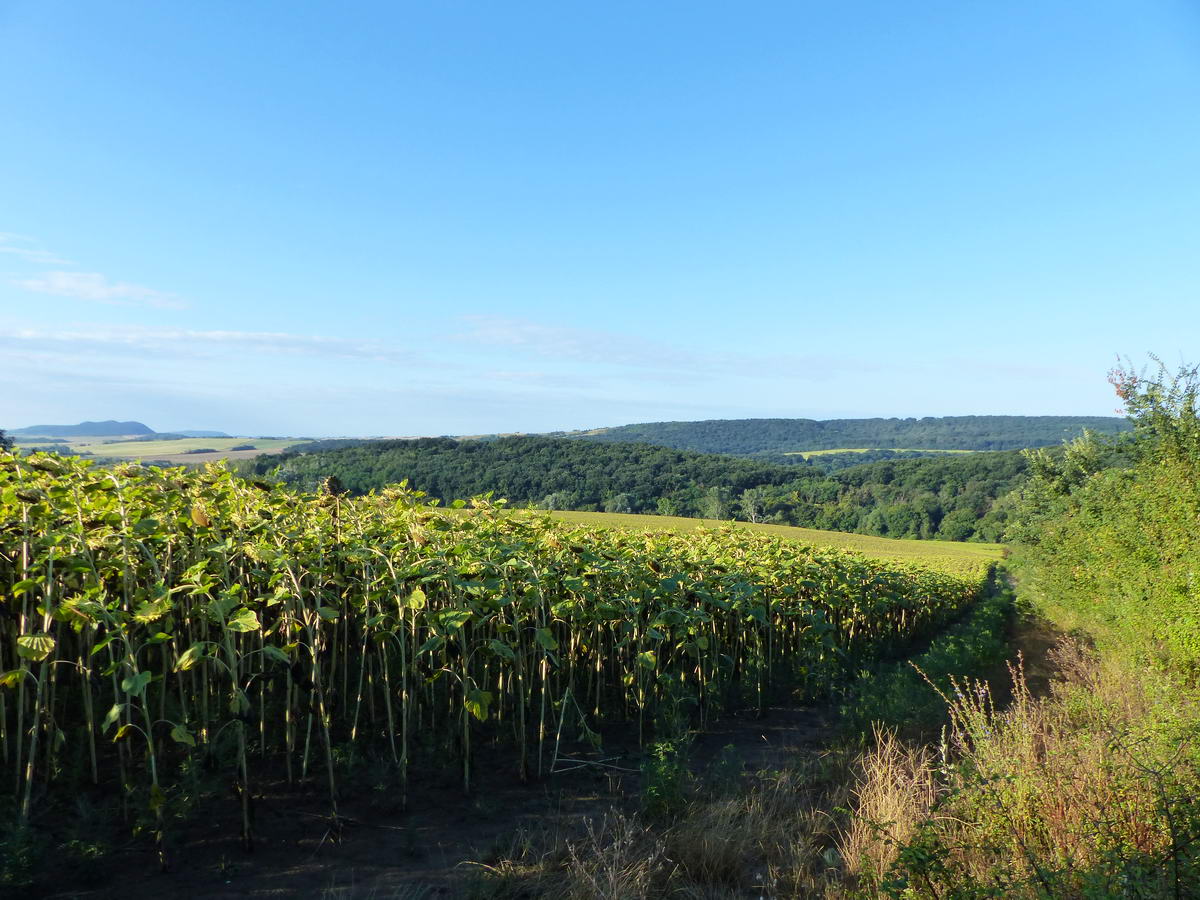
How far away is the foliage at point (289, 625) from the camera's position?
376cm

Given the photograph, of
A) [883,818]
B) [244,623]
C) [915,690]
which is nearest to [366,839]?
[244,623]

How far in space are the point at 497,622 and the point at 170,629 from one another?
7.37 feet

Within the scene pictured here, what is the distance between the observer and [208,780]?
422cm

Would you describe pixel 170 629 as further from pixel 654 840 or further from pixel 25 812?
pixel 654 840

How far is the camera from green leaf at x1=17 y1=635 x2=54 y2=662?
3180 mm

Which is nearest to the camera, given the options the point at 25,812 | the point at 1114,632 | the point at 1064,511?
the point at 25,812

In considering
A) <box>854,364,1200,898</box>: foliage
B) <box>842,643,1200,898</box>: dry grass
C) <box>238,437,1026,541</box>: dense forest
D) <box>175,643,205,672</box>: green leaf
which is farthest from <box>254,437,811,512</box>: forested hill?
<box>842,643,1200,898</box>: dry grass

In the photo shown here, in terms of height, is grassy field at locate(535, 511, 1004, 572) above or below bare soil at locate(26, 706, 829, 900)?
below

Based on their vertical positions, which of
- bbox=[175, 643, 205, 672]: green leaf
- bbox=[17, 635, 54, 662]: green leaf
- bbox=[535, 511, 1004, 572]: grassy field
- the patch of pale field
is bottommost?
bbox=[535, 511, 1004, 572]: grassy field

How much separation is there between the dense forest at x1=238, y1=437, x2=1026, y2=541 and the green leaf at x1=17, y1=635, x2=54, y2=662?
49643 millimetres

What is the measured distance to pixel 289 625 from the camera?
4246mm

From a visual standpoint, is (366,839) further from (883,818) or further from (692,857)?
(883,818)

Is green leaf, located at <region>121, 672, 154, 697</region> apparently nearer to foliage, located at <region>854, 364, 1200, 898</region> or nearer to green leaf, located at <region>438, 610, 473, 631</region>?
green leaf, located at <region>438, 610, 473, 631</region>

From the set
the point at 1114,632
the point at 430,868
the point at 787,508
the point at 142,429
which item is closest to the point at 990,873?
the point at 430,868
